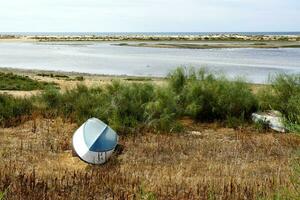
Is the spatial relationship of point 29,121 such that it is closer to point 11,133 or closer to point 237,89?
point 11,133

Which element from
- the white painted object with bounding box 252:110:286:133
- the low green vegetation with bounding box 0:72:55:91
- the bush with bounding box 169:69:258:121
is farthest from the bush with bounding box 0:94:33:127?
the low green vegetation with bounding box 0:72:55:91

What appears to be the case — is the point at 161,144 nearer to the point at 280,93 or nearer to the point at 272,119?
the point at 272,119

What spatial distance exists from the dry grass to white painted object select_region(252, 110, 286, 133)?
395mm

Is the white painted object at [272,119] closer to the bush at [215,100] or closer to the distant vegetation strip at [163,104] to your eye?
the distant vegetation strip at [163,104]

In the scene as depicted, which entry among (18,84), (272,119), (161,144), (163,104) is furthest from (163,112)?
(18,84)

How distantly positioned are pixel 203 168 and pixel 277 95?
20.7ft

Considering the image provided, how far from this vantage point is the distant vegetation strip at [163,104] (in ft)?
46.4

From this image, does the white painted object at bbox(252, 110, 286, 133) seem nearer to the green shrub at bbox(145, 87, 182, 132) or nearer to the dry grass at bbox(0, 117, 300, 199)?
the dry grass at bbox(0, 117, 300, 199)

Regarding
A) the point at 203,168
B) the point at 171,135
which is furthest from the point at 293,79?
the point at 203,168

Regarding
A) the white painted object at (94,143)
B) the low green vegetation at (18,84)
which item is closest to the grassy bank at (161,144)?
the white painted object at (94,143)

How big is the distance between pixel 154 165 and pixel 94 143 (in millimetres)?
1371

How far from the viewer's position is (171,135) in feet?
43.5

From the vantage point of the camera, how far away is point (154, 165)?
10336 millimetres

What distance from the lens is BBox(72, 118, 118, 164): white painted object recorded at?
10703 millimetres
